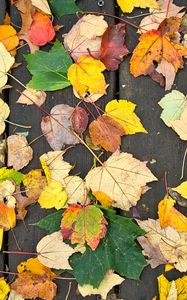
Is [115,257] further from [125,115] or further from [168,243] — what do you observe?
[125,115]

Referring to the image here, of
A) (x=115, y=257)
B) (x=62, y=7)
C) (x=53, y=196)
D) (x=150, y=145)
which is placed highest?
(x=62, y=7)

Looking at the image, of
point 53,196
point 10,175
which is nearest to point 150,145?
point 53,196

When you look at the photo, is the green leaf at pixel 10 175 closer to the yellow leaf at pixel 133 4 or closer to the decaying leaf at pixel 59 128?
the decaying leaf at pixel 59 128

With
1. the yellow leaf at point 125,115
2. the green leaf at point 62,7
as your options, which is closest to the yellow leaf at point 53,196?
the yellow leaf at point 125,115

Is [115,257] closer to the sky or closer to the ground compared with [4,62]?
closer to the ground

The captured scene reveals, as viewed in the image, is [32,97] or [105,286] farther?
[32,97]

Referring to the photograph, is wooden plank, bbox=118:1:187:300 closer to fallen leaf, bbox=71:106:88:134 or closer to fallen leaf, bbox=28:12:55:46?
fallen leaf, bbox=71:106:88:134
